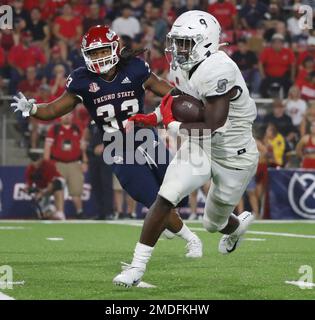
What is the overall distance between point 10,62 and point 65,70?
2.95 ft

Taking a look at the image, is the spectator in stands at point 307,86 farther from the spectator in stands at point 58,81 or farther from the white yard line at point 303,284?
the white yard line at point 303,284

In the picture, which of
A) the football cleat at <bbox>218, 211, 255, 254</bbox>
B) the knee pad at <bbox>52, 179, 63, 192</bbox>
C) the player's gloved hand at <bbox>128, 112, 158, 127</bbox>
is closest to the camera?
the player's gloved hand at <bbox>128, 112, 158, 127</bbox>

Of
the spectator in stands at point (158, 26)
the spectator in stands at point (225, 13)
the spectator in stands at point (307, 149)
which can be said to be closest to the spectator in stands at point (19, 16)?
the spectator in stands at point (158, 26)

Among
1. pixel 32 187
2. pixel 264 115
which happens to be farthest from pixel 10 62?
pixel 264 115

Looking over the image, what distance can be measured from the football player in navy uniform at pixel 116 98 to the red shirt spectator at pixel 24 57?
24.5 feet

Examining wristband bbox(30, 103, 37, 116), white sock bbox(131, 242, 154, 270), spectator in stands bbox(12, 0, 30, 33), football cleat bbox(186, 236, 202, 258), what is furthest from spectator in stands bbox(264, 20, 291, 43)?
white sock bbox(131, 242, 154, 270)

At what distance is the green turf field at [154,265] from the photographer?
231 inches

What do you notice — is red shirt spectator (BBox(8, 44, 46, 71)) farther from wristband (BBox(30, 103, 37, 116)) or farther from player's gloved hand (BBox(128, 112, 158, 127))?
player's gloved hand (BBox(128, 112, 158, 127))

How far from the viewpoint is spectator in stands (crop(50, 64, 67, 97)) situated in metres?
14.4

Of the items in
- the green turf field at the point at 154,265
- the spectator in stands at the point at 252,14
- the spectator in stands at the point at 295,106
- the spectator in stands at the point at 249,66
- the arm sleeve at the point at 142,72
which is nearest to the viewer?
the green turf field at the point at 154,265

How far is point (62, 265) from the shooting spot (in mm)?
7445
